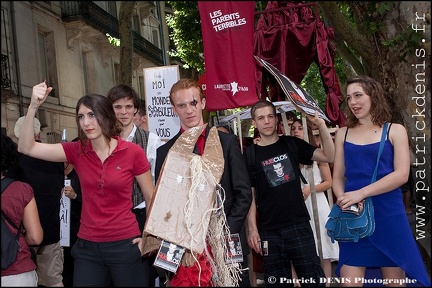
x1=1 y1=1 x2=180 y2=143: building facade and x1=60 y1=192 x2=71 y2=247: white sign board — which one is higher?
x1=1 y1=1 x2=180 y2=143: building facade

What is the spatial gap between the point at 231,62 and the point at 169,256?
92.1 inches

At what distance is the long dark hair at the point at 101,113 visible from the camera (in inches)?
140

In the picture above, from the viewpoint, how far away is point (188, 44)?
268 inches

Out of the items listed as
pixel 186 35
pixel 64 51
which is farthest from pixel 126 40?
pixel 186 35

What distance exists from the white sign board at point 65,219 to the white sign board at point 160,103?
4.80 ft

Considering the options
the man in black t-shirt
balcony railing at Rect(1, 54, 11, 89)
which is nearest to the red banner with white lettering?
the man in black t-shirt

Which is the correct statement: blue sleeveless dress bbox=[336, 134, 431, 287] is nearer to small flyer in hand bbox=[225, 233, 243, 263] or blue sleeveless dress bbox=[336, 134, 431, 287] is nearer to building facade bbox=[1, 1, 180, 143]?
small flyer in hand bbox=[225, 233, 243, 263]

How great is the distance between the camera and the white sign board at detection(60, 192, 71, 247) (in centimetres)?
513

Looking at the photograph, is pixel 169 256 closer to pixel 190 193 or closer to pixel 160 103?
pixel 190 193

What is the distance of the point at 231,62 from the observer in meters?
4.91

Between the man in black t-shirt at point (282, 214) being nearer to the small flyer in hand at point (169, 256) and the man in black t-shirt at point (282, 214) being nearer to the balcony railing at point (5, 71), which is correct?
the small flyer in hand at point (169, 256)

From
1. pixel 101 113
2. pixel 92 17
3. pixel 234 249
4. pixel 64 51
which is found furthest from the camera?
pixel 64 51

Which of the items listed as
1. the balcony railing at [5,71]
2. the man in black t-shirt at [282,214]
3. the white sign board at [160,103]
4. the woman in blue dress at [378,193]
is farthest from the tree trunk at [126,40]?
the woman in blue dress at [378,193]

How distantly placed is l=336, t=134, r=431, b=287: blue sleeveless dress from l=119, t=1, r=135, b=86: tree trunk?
73.3 inches
